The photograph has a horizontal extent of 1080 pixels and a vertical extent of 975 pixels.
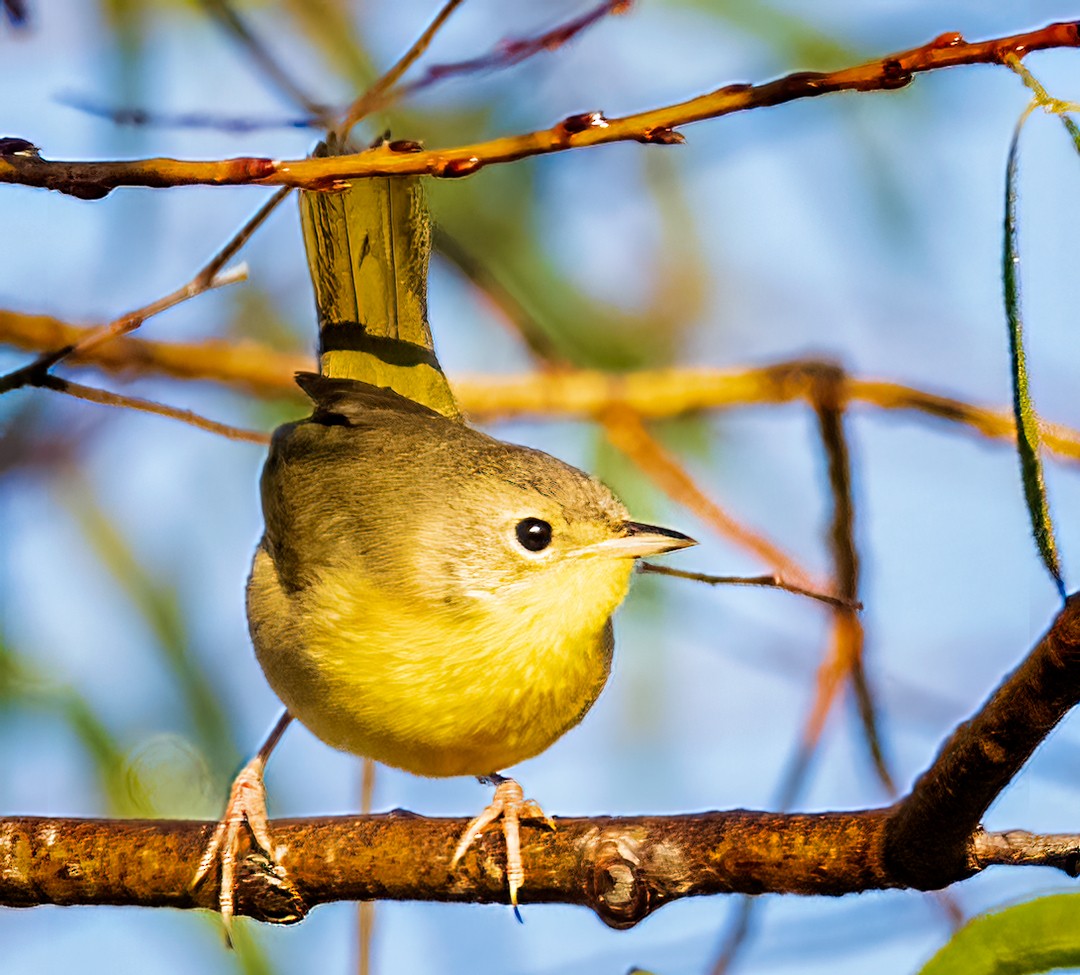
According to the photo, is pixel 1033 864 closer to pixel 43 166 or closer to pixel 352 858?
pixel 352 858

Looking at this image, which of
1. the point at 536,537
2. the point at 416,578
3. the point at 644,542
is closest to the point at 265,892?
the point at 416,578

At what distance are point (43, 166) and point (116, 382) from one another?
1.88 m

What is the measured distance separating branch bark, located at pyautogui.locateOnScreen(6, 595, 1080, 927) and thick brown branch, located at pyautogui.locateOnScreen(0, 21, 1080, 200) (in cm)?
63

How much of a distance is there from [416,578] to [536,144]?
1.54 metres

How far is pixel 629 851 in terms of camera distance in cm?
222

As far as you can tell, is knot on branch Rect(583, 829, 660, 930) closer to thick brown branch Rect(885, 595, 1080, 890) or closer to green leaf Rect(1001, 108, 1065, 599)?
thick brown branch Rect(885, 595, 1080, 890)

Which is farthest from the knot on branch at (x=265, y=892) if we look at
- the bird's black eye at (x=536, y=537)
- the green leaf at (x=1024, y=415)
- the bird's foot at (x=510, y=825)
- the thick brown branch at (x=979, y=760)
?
the green leaf at (x=1024, y=415)

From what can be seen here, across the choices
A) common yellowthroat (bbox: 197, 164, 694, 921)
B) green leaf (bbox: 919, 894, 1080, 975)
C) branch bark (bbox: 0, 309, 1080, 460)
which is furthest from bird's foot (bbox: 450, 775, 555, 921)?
branch bark (bbox: 0, 309, 1080, 460)

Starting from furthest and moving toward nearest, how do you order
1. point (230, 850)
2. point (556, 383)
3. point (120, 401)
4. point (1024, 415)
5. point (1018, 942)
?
1. point (556, 383)
2. point (230, 850)
3. point (120, 401)
4. point (1018, 942)
5. point (1024, 415)

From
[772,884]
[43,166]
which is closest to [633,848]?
[772,884]

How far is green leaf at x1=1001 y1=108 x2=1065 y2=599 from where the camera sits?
133 cm

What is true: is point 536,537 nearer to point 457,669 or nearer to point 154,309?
point 457,669

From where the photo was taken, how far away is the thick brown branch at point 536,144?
5.03 feet

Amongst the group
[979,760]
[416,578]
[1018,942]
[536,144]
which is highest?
[416,578]
